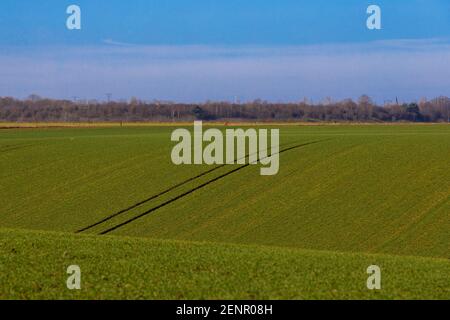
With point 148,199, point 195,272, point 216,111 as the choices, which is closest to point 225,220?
point 148,199

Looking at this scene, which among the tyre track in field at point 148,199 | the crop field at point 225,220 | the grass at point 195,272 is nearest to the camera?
the grass at point 195,272

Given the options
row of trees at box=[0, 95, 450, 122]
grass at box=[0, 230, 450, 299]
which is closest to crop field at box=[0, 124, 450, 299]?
grass at box=[0, 230, 450, 299]

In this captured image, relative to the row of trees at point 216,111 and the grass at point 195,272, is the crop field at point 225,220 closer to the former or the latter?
the grass at point 195,272

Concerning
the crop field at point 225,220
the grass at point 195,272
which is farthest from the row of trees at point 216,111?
the grass at point 195,272

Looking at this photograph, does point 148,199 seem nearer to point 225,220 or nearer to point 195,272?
point 225,220

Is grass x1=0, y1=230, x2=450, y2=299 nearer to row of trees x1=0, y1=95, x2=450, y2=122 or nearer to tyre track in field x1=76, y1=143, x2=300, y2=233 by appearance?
tyre track in field x1=76, y1=143, x2=300, y2=233
